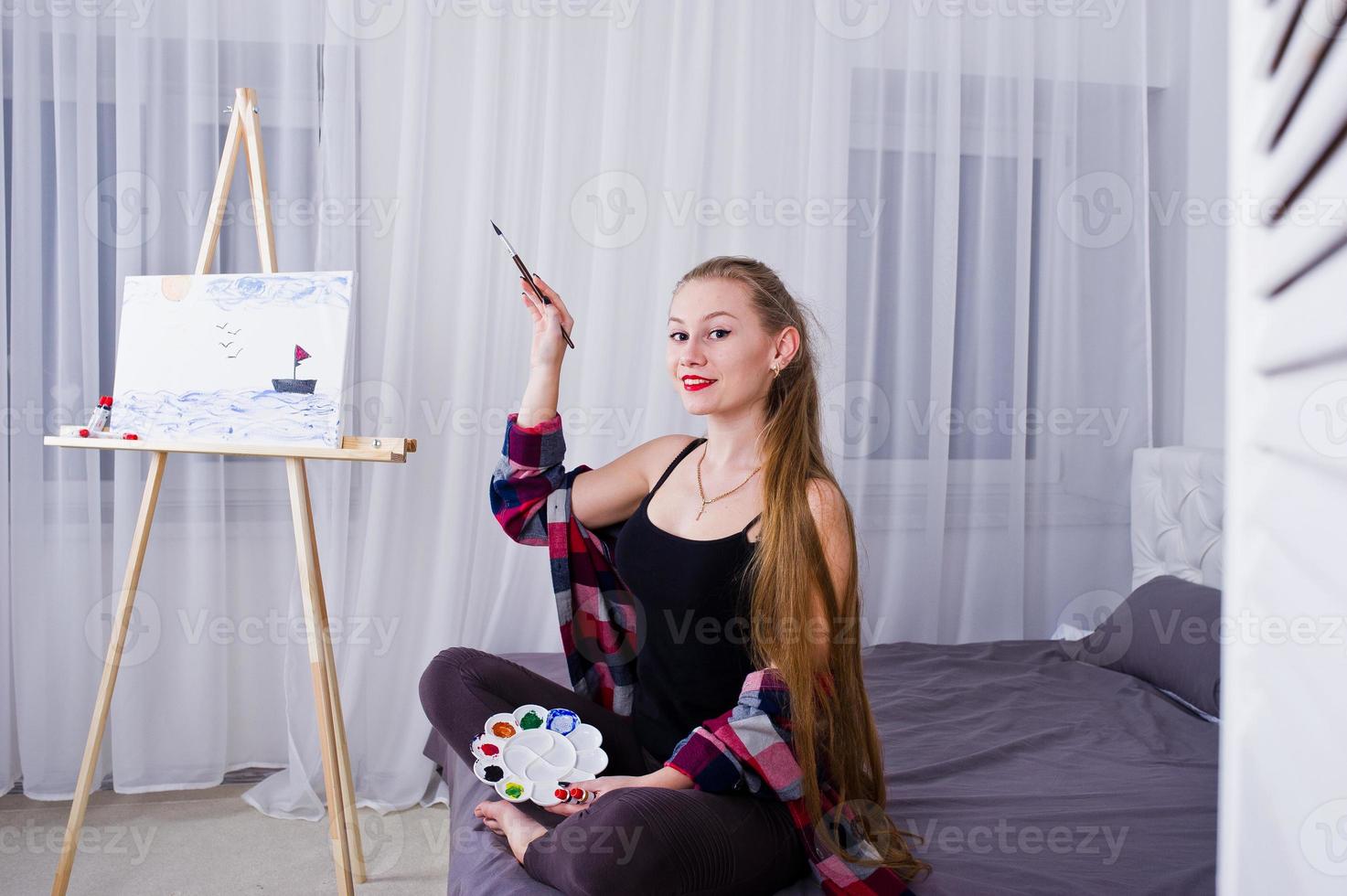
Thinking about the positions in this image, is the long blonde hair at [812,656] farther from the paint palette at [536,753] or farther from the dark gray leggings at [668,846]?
the paint palette at [536,753]

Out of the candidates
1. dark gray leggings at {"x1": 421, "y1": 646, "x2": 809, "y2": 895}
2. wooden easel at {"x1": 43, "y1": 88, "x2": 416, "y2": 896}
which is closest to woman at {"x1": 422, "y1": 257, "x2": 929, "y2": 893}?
dark gray leggings at {"x1": 421, "y1": 646, "x2": 809, "y2": 895}

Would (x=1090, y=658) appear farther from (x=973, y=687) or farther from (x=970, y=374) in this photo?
(x=970, y=374)

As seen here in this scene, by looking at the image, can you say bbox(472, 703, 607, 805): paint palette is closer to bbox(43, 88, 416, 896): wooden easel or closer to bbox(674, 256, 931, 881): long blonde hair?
bbox(674, 256, 931, 881): long blonde hair

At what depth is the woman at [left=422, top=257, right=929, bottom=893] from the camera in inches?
52.2

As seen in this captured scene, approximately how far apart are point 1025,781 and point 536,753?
889 mm

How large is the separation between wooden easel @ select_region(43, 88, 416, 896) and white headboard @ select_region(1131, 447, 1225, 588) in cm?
190

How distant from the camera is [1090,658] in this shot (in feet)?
8.22

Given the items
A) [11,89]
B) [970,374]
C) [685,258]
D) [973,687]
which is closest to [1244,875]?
[973,687]

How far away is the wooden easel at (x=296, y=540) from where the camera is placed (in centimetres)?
193

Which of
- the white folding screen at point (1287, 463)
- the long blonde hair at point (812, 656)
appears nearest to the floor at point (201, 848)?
the long blonde hair at point (812, 656)

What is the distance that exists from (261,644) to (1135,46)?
2834mm

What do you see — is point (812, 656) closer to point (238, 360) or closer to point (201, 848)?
point (238, 360)

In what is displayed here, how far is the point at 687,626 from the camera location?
156cm

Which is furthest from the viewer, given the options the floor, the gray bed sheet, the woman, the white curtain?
the white curtain
